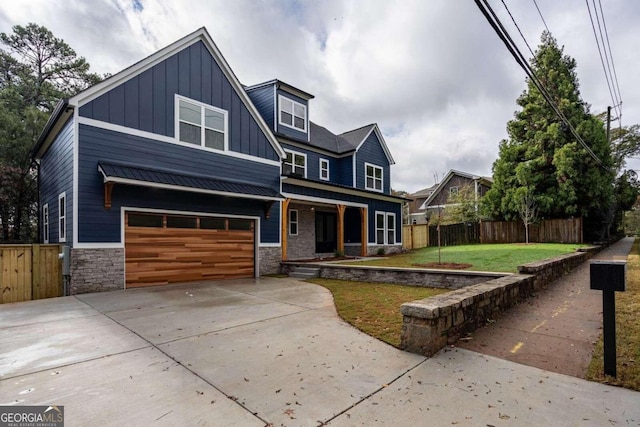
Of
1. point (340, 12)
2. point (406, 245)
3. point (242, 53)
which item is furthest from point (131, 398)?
point (406, 245)

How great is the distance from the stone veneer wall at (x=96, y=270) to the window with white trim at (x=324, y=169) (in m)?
10.9

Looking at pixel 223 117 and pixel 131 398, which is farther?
pixel 223 117

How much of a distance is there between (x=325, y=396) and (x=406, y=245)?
20310 millimetres

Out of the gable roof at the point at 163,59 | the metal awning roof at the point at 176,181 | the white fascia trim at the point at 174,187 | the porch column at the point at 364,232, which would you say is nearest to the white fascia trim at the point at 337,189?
the porch column at the point at 364,232

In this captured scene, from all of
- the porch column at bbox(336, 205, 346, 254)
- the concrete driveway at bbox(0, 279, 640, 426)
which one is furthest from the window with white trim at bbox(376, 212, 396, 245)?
the concrete driveway at bbox(0, 279, 640, 426)

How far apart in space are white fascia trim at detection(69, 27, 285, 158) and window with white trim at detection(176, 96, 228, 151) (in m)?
1.12

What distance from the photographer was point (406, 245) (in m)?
22.1

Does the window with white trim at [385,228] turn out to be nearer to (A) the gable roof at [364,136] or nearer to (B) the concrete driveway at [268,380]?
(A) the gable roof at [364,136]

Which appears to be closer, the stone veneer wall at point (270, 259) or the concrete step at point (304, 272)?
the concrete step at point (304, 272)

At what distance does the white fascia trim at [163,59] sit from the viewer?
814cm

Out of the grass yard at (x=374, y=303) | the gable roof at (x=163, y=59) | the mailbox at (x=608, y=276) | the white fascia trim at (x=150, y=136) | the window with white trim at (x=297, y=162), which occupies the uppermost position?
the gable roof at (x=163, y=59)

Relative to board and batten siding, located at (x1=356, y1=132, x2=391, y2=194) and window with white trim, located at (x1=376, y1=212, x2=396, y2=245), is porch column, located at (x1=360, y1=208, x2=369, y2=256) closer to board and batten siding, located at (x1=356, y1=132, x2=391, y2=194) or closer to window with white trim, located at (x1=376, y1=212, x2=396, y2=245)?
window with white trim, located at (x1=376, y1=212, x2=396, y2=245)

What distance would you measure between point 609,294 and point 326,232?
48.2ft

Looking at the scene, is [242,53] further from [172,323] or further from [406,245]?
[406,245]
